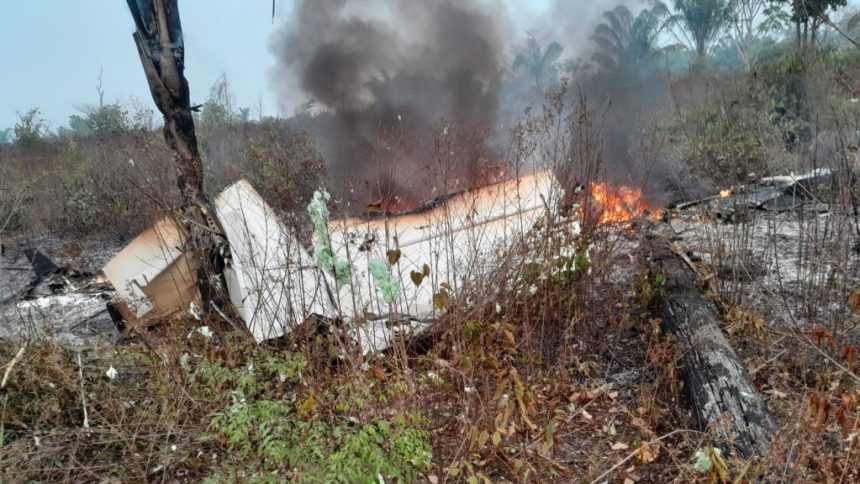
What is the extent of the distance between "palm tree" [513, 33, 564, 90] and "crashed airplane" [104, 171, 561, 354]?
9.96 m

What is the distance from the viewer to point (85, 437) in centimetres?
286

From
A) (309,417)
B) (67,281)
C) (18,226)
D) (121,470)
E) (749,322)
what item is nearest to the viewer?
(121,470)

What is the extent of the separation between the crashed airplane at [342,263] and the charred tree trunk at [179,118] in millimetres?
140

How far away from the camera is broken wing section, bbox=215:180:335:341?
3916mm

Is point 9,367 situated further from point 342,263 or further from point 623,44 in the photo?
point 623,44

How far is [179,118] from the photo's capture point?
184 inches

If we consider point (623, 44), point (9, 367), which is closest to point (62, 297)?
point (9, 367)

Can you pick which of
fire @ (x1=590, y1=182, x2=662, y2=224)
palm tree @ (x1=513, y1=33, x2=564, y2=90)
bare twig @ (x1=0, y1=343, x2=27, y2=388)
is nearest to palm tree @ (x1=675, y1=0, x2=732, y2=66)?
palm tree @ (x1=513, y1=33, x2=564, y2=90)

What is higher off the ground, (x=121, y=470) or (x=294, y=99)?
(x=294, y=99)

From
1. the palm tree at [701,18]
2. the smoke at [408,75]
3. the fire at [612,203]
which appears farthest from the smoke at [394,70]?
the palm tree at [701,18]

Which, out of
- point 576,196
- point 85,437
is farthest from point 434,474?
point 576,196

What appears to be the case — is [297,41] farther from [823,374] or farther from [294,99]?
[823,374]

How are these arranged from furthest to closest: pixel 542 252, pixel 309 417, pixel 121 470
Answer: pixel 542 252, pixel 309 417, pixel 121 470

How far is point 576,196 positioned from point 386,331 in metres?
1.83
